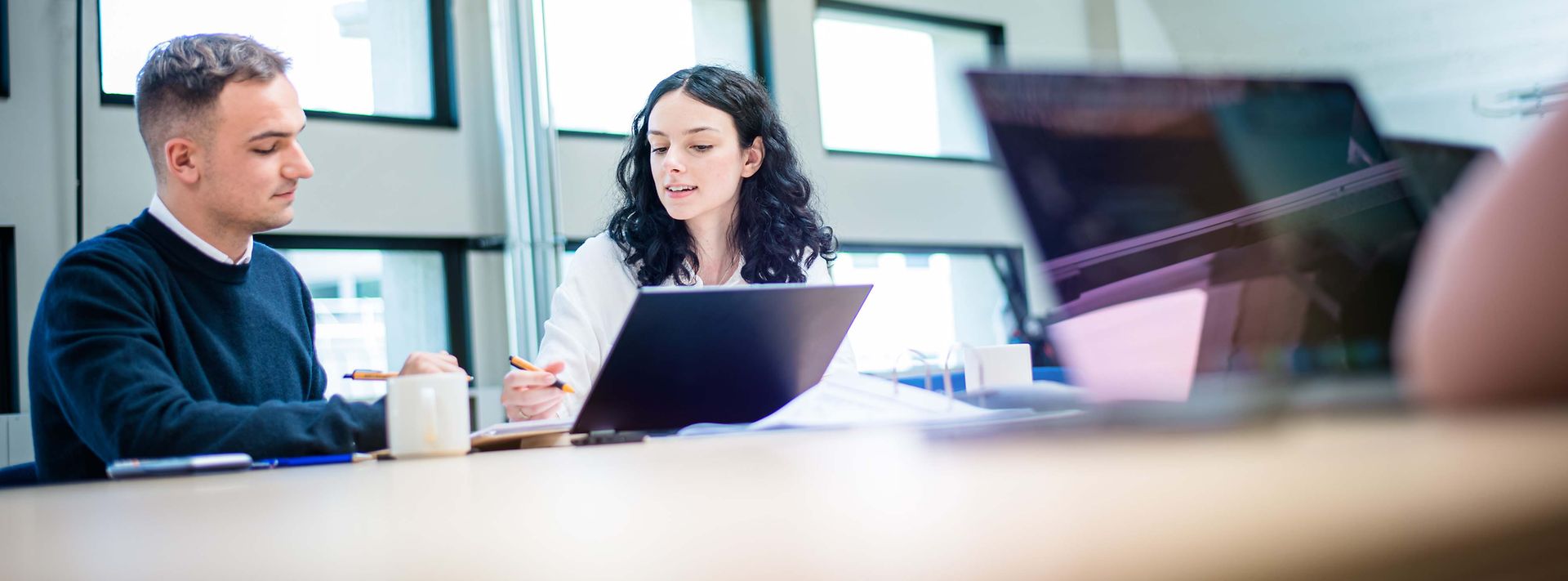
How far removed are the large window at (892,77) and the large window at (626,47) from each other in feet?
1.34

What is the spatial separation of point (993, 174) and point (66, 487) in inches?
25.6

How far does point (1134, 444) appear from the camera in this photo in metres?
0.20

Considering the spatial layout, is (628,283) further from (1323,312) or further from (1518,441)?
(1518,441)

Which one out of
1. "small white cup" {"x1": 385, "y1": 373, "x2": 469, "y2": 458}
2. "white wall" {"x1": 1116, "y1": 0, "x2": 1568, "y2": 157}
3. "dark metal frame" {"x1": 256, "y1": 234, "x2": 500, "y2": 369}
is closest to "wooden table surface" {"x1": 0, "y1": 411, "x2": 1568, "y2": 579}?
"small white cup" {"x1": 385, "y1": 373, "x2": 469, "y2": 458}

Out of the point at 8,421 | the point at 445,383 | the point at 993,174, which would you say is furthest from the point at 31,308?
the point at 993,174

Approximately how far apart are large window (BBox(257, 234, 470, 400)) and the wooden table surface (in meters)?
3.93

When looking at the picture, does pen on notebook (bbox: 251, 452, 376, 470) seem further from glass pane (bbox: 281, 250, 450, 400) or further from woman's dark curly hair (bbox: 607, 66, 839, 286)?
glass pane (bbox: 281, 250, 450, 400)

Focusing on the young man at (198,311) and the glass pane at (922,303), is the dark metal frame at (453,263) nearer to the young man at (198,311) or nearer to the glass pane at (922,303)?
the glass pane at (922,303)

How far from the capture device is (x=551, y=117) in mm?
4273

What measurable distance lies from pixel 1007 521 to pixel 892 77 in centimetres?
555

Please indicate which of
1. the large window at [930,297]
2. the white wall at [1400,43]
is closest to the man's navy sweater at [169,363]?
the white wall at [1400,43]

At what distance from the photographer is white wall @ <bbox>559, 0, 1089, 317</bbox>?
4.53 metres

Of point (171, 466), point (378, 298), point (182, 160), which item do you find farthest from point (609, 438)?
point (378, 298)

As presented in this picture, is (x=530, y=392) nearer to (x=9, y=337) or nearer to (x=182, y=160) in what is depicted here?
(x=182, y=160)
